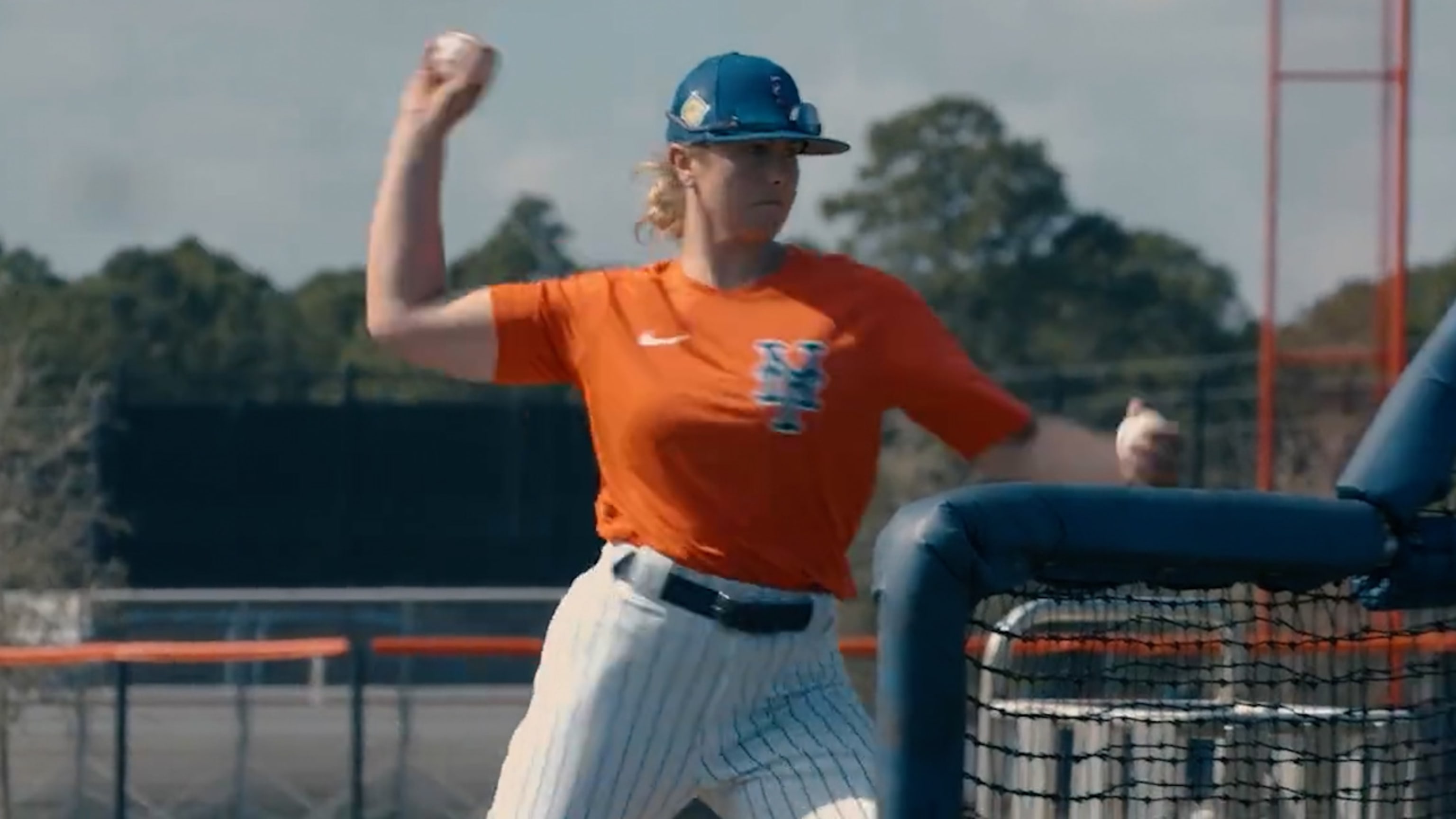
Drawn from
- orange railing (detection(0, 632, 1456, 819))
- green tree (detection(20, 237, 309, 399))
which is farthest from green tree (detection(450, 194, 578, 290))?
orange railing (detection(0, 632, 1456, 819))

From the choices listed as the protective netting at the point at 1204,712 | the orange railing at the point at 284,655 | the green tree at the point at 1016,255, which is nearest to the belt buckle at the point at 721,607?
the protective netting at the point at 1204,712

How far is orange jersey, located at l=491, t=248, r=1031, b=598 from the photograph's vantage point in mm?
4336

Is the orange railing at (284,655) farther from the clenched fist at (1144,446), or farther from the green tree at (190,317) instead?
the green tree at (190,317)

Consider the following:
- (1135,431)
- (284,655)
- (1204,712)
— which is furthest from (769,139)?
(284,655)

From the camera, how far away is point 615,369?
4.45 meters

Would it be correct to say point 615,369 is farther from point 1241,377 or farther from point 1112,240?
point 1112,240

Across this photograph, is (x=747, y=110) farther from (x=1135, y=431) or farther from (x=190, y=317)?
(x=190, y=317)

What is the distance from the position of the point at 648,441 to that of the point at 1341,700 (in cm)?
160

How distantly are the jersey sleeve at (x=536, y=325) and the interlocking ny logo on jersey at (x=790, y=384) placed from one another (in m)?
0.34

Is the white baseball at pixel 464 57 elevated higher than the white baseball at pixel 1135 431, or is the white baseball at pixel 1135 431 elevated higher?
the white baseball at pixel 464 57

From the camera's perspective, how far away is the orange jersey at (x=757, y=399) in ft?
14.2

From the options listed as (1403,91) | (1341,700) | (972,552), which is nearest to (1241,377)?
(1403,91)

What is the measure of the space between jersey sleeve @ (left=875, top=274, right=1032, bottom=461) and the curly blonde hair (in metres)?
0.36

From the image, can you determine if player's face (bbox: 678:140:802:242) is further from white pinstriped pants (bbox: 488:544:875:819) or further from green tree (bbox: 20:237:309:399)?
green tree (bbox: 20:237:309:399)
